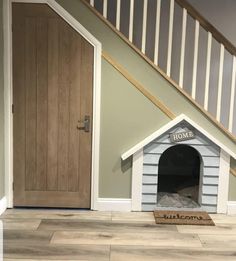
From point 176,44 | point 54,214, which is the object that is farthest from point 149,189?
point 176,44

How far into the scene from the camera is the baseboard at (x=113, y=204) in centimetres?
364

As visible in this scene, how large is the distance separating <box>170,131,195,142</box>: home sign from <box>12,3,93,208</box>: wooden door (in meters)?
0.83

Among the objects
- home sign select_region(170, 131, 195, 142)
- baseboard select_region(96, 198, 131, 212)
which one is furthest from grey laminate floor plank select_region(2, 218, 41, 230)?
home sign select_region(170, 131, 195, 142)

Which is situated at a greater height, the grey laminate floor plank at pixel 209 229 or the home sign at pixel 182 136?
the home sign at pixel 182 136

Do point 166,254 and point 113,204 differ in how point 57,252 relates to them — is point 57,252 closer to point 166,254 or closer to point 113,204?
point 166,254

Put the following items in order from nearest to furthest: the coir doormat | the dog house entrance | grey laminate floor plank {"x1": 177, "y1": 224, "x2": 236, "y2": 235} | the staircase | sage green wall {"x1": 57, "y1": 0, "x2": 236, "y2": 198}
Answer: grey laminate floor plank {"x1": 177, "y1": 224, "x2": 236, "y2": 235}
the coir doormat
sage green wall {"x1": 57, "y1": 0, "x2": 236, "y2": 198}
the dog house entrance
the staircase

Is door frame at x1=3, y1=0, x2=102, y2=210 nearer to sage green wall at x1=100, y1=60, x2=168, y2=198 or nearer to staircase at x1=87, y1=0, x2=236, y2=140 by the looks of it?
sage green wall at x1=100, y1=60, x2=168, y2=198

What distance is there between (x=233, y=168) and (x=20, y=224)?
83.5 inches

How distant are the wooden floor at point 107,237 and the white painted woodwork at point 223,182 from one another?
0.12m

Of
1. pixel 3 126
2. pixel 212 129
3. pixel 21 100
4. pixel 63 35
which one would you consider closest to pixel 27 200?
pixel 3 126

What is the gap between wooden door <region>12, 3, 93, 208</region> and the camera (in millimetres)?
3434

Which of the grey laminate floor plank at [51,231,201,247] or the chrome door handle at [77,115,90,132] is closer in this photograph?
the grey laminate floor plank at [51,231,201,247]

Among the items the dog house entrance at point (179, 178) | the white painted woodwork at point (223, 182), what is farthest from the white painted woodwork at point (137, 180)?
the white painted woodwork at point (223, 182)

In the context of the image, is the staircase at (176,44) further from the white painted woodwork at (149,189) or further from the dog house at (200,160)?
the white painted woodwork at (149,189)
